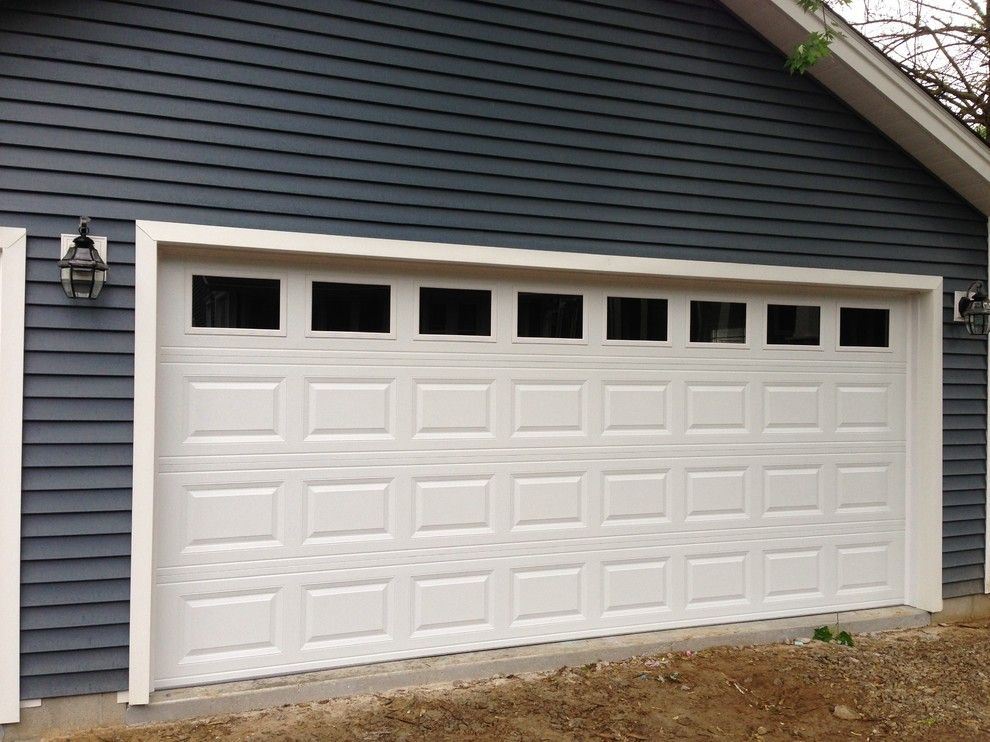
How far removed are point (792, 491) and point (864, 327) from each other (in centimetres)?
125

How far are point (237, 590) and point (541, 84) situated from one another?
321 cm

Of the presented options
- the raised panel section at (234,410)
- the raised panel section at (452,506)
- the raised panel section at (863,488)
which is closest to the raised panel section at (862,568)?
the raised panel section at (863,488)

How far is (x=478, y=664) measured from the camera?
4.16 m

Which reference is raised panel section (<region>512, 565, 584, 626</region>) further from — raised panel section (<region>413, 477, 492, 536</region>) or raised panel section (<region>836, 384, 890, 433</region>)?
raised panel section (<region>836, 384, 890, 433</region>)

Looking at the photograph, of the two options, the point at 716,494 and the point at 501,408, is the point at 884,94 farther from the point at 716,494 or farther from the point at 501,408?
the point at 501,408

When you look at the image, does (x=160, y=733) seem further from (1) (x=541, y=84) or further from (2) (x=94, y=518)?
(1) (x=541, y=84)

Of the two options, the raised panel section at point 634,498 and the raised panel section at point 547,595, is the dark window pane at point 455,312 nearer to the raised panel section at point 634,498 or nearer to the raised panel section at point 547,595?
the raised panel section at point 634,498

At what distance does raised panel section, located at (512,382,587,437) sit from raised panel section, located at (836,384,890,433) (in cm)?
191

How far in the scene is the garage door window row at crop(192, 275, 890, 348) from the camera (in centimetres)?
389

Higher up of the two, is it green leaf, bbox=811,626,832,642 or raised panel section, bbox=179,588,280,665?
raised panel section, bbox=179,588,280,665

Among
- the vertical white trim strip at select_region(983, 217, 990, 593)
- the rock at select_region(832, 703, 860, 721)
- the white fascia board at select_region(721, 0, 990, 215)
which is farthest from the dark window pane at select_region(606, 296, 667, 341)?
the vertical white trim strip at select_region(983, 217, 990, 593)

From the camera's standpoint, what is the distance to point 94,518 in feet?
11.6

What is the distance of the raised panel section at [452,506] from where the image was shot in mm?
4199

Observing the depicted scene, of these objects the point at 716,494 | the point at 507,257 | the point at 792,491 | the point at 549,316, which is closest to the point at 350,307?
the point at 507,257
